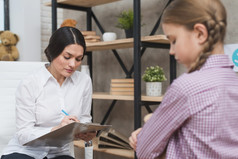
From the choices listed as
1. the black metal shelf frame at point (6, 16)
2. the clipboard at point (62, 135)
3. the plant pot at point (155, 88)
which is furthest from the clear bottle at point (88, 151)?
the black metal shelf frame at point (6, 16)

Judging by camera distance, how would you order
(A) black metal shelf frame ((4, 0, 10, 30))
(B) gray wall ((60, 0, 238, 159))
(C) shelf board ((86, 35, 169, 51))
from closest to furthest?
(C) shelf board ((86, 35, 169, 51)) < (B) gray wall ((60, 0, 238, 159)) < (A) black metal shelf frame ((4, 0, 10, 30))

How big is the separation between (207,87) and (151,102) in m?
1.51

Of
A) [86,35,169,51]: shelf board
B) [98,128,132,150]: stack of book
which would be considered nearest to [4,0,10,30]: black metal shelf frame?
[86,35,169,51]: shelf board

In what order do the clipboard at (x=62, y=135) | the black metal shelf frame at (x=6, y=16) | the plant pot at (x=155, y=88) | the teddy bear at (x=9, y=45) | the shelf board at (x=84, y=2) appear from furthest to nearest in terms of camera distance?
the black metal shelf frame at (x=6, y=16) < the teddy bear at (x=9, y=45) < the shelf board at (x=84, y=2) < the plant pot at (x=155, y=88) < the clipboard at (x=62, y=135)

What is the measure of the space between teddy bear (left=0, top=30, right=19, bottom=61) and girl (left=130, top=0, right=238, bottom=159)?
10.0ft

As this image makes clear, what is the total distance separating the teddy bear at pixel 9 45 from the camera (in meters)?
3.56

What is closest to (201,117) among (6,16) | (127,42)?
(127,42)

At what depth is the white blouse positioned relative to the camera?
152cm

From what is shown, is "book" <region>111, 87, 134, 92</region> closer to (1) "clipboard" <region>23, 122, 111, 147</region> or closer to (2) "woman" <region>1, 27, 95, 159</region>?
(2) "woman" <region>1, 27, 95, 159</region>

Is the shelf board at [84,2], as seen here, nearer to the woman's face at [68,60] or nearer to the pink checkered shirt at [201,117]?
the woman's face at [68,60]

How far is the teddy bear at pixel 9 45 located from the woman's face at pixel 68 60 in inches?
83.5

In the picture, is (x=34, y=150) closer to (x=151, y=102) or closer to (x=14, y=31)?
(x=151, y=102)

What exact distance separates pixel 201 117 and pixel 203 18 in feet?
0.78

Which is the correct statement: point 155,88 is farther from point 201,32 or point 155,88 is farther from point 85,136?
point 201,32
